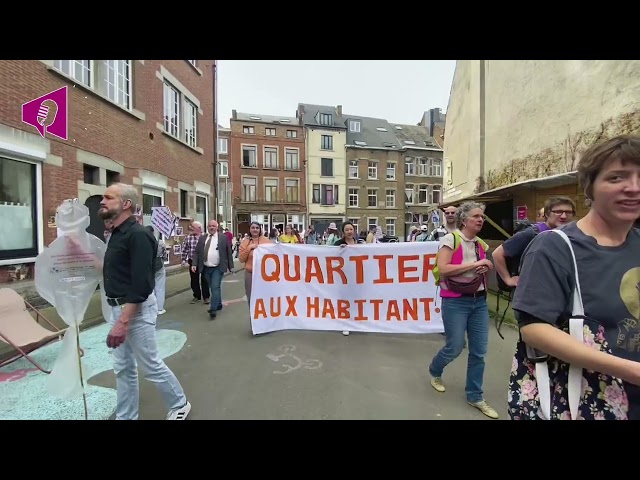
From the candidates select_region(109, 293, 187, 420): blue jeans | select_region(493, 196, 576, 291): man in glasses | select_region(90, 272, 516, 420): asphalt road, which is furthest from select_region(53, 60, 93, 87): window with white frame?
select_region(493, 196, 576, 291): man in glasses

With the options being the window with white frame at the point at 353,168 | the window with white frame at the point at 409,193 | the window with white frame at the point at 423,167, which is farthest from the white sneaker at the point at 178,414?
the window with white frame at the point at 423,167

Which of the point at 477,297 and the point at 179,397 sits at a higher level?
the point at 477,297

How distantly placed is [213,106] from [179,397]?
16.6m

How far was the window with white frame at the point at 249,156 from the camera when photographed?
1419 inches

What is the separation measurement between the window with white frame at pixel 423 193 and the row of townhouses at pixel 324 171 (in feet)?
0.40

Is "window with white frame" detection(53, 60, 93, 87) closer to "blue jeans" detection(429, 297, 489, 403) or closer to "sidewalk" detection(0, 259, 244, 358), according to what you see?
"sidewalk" detection(0, 259, 244, 358)

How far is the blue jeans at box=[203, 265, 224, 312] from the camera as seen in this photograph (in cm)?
658

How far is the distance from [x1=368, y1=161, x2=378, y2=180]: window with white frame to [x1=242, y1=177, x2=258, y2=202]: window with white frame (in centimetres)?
1351

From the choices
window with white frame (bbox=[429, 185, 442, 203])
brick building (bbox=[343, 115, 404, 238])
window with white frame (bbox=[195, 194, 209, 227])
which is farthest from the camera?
window with white frame (bbox=[429, 185, 442, 203])

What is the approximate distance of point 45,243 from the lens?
7258 millimetres

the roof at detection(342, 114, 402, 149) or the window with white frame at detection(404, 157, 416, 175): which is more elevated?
the roof at detection(342, 114, 402, 149)

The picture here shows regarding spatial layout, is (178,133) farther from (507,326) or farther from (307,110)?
(307,110)

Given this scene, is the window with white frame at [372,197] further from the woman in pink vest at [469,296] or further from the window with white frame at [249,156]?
the woman in pink vest at [469,296]

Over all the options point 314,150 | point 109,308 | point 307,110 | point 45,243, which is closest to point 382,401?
point 109,308
